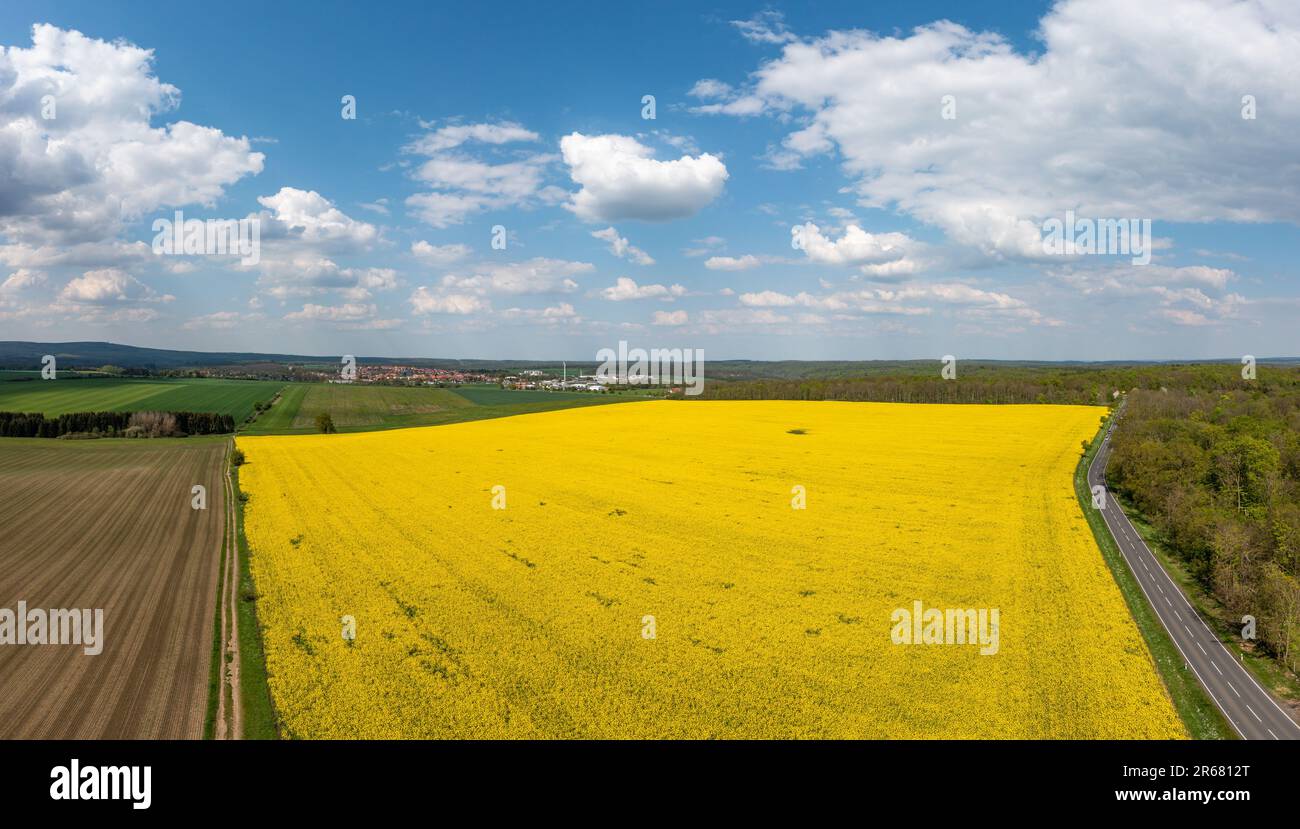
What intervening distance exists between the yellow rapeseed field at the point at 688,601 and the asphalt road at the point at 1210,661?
2.54 m

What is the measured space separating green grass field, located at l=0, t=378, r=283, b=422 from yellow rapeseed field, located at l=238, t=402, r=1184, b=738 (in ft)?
230

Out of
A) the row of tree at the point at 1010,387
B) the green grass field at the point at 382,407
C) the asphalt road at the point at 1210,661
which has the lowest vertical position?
the asphalt road at the point at 1210,661

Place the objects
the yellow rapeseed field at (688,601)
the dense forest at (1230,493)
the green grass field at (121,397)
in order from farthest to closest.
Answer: the green grass field at (121,397) → the dense forest at (1230,493) → the yellow rapeseed field at (688,601)

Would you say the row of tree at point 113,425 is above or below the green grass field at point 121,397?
below

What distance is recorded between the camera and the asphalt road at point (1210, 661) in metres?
21.6

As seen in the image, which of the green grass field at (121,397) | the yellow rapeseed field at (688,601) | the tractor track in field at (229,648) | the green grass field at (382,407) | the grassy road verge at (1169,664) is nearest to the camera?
the tractor track in field at (229,648)

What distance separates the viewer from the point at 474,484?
5428 cm

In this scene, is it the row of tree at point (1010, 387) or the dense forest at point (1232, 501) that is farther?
the row of tree at point (1010, 387)

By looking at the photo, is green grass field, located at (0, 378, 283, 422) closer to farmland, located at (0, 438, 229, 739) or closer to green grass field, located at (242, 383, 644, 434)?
green grass field, located at (242, 383, 644, 434)

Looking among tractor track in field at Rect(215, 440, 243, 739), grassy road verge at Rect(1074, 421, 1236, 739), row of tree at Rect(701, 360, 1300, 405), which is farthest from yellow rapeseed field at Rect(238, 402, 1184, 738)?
row of tree at Rect(701, 360, 1300, 405)

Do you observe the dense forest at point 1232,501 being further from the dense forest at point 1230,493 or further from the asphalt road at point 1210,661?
the asphalt road at point 1210,661

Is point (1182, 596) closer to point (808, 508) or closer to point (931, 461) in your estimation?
point (808, 508)

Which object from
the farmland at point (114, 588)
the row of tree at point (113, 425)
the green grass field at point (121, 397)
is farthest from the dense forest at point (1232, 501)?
the green grass field at point (121, 397)

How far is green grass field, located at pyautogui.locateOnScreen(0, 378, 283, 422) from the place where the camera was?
106312 millimetres
